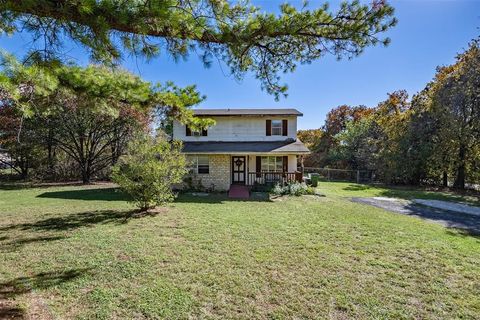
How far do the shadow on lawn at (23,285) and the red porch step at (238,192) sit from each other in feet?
32.4

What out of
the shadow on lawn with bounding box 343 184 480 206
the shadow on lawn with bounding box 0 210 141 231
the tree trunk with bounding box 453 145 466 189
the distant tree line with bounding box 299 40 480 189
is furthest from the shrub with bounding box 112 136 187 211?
the tree trunk with bounding box 453 145 466 189

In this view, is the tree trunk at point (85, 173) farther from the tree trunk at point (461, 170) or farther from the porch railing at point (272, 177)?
the tree trunk at point (461, 170)

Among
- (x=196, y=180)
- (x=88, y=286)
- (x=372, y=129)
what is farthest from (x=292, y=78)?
(x=372, y=129)

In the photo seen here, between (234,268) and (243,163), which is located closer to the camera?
(234,268)

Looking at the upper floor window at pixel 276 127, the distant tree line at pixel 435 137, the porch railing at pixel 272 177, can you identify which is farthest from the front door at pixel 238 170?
the distant tree line at pixel 435 137

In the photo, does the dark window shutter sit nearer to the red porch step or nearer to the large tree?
the red porch step

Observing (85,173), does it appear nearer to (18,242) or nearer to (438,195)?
(18,242)

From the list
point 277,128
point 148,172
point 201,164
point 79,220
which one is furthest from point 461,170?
point 79,220

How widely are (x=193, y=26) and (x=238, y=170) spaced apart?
14.6 meters

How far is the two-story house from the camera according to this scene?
16.8 meters

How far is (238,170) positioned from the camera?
17.8 metres

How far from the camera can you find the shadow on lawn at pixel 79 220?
7.68 meters

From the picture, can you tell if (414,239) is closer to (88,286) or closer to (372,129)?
(88,286)

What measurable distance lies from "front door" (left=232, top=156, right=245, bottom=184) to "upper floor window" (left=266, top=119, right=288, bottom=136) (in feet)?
9.23
